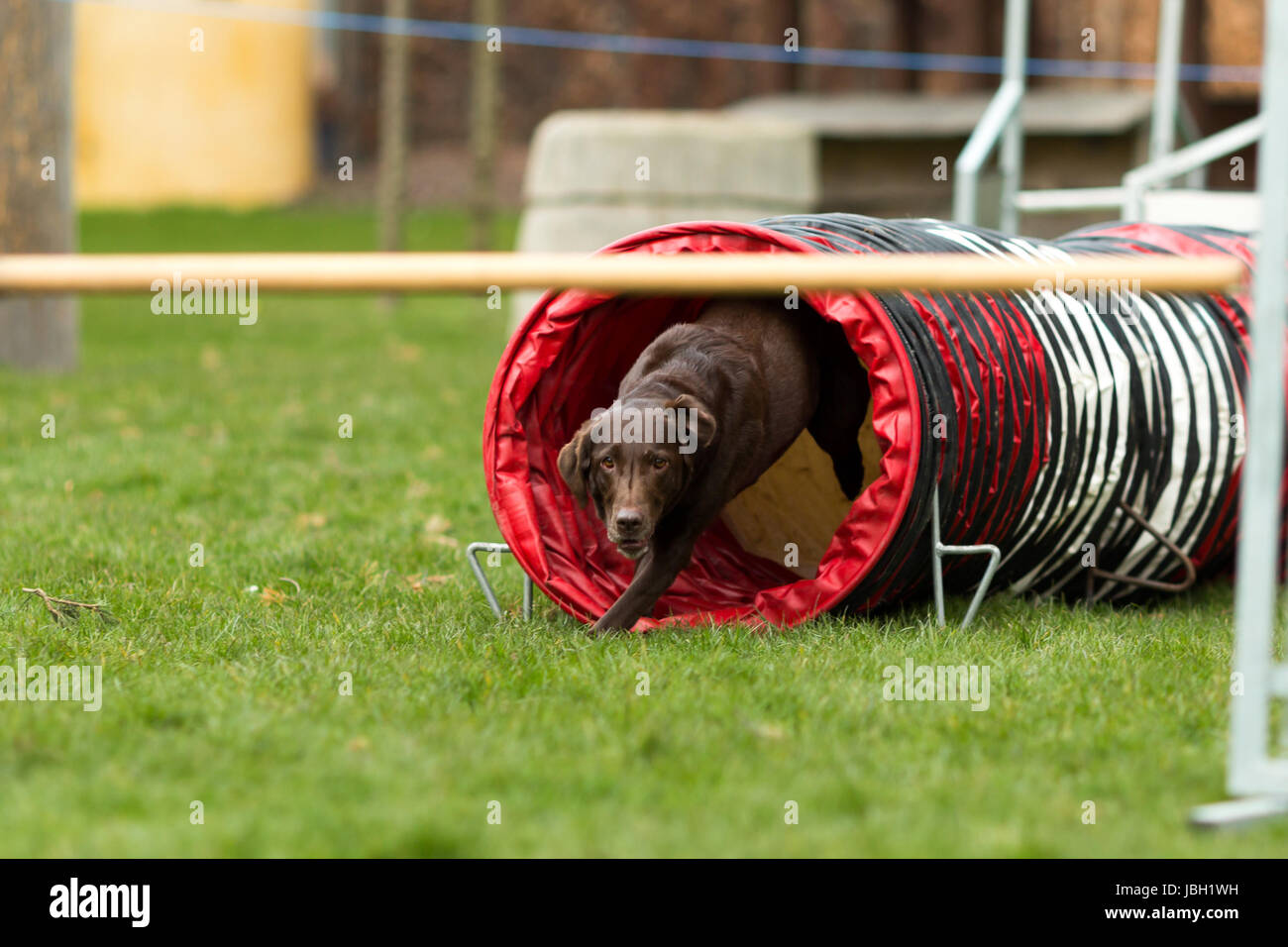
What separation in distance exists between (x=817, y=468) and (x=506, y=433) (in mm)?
1760

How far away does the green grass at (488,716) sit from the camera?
3.07m

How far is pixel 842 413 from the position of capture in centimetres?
558

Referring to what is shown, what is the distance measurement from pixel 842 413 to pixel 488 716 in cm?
225

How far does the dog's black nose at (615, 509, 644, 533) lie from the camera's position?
4535 mm

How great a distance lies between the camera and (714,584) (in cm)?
565

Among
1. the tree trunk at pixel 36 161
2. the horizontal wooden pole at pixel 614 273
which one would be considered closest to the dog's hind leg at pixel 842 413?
the horizontal wooden pole at pixel 614 273

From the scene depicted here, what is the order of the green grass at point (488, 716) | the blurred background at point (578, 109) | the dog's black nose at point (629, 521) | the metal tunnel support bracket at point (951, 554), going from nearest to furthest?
the green grass at point (488, 716) → the dog's black nose at point (629, 521) → the metal tunnel support bracket at point (951, 554) → the blurred background at point (578, 109)

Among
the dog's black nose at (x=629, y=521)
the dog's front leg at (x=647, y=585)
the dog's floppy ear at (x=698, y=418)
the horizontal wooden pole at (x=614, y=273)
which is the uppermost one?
the horizontal wooden pole at (x=614, y=273)

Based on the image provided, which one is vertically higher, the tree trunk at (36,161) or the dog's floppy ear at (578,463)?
the tree trunk at (36,161)

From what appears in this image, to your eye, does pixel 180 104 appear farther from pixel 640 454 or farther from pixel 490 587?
pixel 640 454

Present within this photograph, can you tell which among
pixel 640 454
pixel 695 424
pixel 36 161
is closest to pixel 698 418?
pixel 695 424

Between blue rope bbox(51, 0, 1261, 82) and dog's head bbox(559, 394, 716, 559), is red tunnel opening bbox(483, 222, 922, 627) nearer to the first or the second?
dog's head bbox(559, 394, 716, 559)

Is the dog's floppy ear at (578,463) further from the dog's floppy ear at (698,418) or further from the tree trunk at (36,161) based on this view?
the tree trunk at (36,161)

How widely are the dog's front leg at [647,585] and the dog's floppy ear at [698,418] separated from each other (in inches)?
15.4
